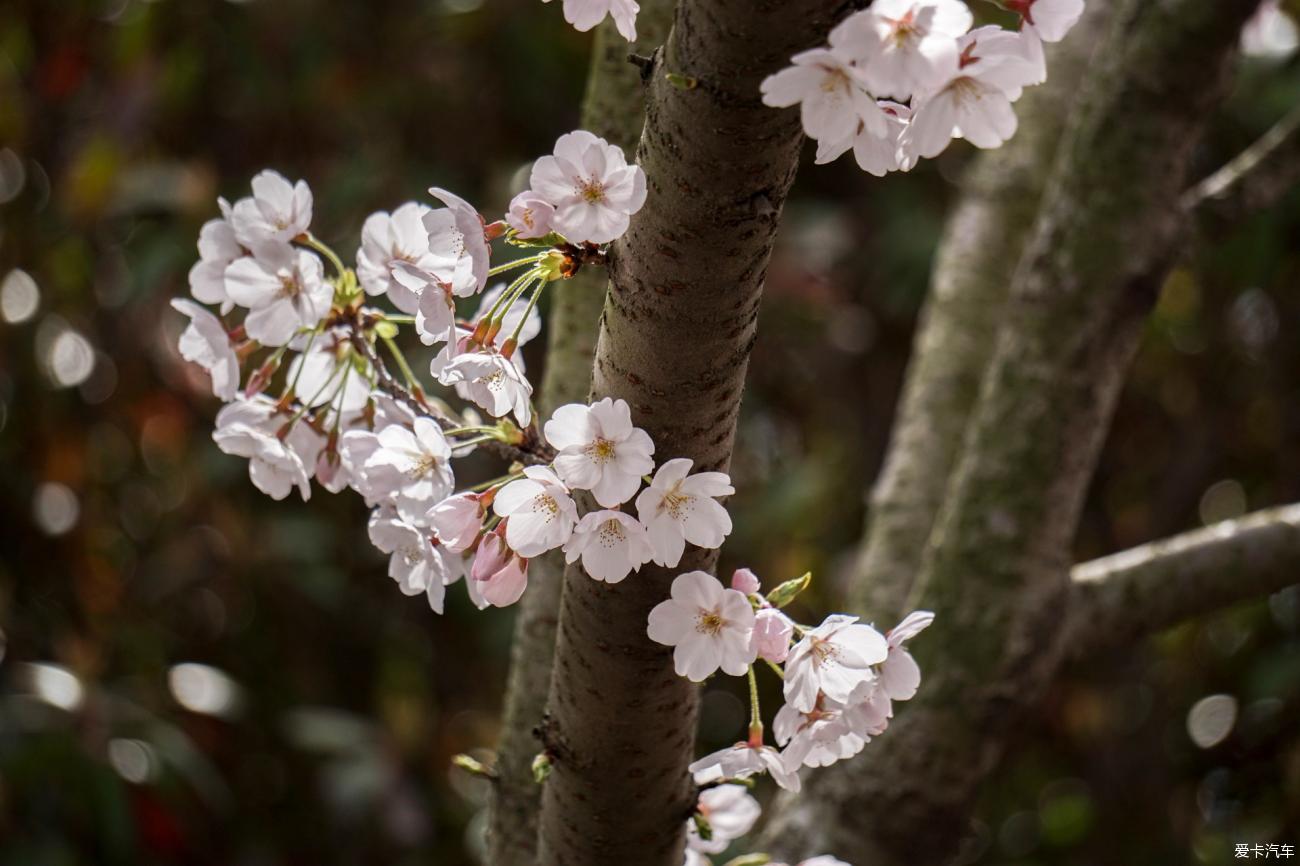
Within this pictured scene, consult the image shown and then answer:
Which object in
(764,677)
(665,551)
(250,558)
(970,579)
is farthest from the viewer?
(250,558)

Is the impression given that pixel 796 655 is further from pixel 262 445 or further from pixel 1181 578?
pixel 1181 578

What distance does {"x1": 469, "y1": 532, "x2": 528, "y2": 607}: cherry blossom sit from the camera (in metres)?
0.50

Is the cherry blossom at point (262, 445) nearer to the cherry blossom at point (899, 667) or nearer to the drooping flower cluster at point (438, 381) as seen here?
the drooping flower cluster at point (438, 381)

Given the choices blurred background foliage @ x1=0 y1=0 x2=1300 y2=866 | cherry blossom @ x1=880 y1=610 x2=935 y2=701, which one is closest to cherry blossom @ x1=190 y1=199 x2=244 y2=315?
cherry blossom @ x1=880 y1=610 x2=935 y2=701

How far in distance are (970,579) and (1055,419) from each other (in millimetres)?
136

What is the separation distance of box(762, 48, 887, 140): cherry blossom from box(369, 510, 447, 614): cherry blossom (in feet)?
0.82

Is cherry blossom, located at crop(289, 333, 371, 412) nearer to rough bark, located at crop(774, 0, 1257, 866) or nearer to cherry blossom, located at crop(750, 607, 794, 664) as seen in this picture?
cherry blossom, located at crop(750, 607, 794, 664)

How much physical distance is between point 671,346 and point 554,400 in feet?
1.07

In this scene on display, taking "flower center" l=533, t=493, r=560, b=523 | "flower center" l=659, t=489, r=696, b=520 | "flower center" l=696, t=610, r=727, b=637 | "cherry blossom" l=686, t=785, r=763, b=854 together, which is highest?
"flower center" l=533, t=493, r=560, b=523

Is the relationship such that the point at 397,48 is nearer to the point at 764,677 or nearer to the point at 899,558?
the point at 764,677

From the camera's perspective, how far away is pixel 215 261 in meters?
0.59

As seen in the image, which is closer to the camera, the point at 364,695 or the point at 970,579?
the point at 970,579

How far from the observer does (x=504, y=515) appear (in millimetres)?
466

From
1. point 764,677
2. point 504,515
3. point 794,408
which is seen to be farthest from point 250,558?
point 504,515
